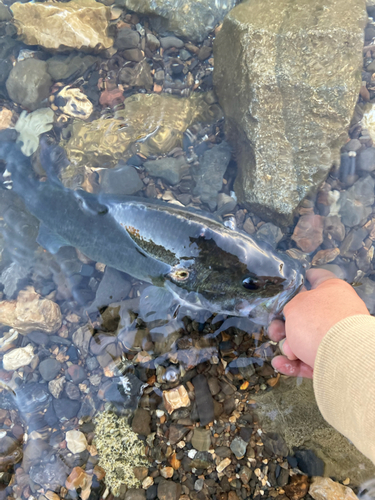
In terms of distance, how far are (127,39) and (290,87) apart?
3070mm

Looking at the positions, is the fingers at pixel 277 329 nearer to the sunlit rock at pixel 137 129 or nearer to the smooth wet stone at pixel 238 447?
the smooth wet stone at pixel 238 447

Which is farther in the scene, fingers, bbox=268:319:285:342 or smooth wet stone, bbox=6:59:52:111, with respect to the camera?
smooth wet stone, bbox=6:59:52:111

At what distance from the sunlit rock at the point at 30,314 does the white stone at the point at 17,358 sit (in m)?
0.29

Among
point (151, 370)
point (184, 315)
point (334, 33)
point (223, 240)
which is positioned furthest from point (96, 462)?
point (334, 33)

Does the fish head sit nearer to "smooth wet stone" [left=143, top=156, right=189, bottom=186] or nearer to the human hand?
the human hand

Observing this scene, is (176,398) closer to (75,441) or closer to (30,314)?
(75,441)

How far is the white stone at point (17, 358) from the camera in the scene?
184 inches

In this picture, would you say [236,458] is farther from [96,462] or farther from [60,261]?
[60,261]

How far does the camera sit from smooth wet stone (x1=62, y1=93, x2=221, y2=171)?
17.0ft

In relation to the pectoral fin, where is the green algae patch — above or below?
below

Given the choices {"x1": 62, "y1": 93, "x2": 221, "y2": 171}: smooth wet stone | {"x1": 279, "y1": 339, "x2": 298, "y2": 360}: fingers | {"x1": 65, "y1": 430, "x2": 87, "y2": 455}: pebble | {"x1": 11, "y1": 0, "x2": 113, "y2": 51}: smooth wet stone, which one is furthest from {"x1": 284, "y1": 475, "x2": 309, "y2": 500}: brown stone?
{"x1": 11, "y1": 0, "x2": 113, "y2": 51}: smooth wet stone

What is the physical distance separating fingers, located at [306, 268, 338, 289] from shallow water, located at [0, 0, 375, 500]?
35 centimetres

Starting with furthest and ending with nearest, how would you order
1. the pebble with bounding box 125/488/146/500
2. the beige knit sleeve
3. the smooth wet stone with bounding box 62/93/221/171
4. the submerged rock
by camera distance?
the submerged rock < the smooth wet stone with bounding box 62/93/221/171 < the pebble with bounding box 125/488/146/500 < the beige knit sleeve

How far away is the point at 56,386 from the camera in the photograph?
450 cm
